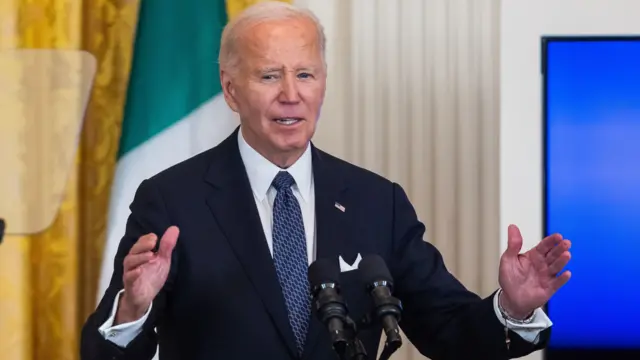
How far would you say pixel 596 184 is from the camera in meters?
2.80

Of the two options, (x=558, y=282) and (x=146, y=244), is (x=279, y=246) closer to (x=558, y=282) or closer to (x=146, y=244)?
(x=146, y=244)

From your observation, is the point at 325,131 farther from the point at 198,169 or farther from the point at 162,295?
the point at 162,295

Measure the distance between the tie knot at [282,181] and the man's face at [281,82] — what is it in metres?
0.06

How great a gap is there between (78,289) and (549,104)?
1.76m

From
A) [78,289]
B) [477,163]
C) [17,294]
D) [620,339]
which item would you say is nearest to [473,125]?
[477,163]

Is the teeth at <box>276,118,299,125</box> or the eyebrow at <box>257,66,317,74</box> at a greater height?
the eyebrow at <box>257,66,317,74</box>

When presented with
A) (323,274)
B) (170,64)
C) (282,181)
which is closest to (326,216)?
(282,181)

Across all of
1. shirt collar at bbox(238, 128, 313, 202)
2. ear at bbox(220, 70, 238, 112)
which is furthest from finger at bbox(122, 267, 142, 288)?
ear at bbox(220, 70, 238, 112)

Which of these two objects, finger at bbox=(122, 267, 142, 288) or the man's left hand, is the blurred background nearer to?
the man's left hand

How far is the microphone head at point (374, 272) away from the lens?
4.12ft

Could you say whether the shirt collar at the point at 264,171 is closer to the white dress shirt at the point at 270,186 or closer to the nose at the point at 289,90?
the white dress shirt at the point at 270,186

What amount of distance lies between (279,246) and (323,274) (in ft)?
1.75

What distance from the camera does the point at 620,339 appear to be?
279 cm

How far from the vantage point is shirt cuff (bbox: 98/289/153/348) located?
152 centimetres
